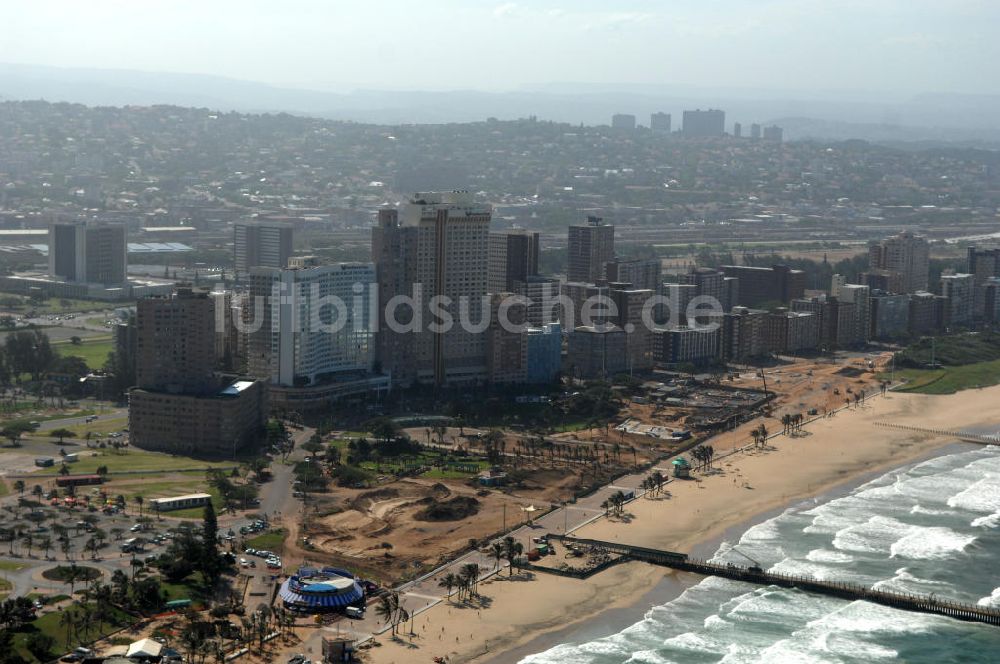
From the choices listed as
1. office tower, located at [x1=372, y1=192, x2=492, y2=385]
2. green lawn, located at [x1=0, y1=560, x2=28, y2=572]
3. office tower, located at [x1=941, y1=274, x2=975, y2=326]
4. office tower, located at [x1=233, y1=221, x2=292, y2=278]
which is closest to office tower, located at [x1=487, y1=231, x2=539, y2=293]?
office tower, located at [x1=372, y1=192, x2=492, y2=385]

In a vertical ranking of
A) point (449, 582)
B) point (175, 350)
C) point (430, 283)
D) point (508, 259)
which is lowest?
point (449, 582)

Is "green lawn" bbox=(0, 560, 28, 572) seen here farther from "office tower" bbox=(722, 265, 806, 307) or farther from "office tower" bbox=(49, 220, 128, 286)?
"office tower" bbox=(722, 265, 806, 307)

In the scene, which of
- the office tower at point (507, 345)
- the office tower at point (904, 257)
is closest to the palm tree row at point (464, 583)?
the office tower at point (507, 345)

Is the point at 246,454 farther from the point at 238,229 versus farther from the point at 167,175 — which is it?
the point at 167,175

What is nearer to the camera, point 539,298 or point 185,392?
point 185,392

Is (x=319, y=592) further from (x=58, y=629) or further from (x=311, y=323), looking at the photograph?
(x=311, y=323)

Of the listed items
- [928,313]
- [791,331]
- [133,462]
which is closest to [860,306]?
[928,313]

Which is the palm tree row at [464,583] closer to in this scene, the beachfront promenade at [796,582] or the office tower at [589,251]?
the beachfront promenade at [796,582]
